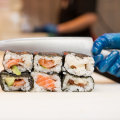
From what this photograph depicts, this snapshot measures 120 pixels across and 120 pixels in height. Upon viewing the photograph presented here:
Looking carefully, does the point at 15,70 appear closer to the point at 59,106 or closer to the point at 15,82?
the point at 15,82

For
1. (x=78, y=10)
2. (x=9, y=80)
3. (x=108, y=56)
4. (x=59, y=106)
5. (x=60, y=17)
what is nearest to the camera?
(x=59, y=106)

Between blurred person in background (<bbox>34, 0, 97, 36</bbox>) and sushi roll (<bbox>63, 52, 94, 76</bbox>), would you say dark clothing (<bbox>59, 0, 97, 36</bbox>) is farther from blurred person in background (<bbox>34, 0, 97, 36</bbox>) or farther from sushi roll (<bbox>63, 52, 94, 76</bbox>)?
sushi roll (<bbox>63, 52, 94, 76</bbox>)

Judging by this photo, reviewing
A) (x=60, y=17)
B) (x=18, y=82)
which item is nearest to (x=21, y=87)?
(x=18, y=82)

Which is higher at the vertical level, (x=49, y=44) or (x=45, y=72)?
(x=49, y=44)

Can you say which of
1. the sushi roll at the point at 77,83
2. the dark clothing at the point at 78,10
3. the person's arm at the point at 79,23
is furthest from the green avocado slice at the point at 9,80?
the person's arm at the point at 79,23

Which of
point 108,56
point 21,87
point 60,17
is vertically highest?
point 108,56

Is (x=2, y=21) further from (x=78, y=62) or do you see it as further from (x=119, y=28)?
(x=78, y=62)

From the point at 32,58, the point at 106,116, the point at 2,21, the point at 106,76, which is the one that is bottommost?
the point at 2,21

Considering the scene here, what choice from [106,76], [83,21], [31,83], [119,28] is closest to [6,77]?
[31,83]
